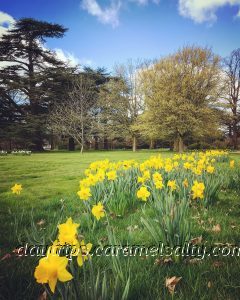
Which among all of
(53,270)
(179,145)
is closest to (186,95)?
(179,145)

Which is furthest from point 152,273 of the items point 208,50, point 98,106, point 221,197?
point 98,106

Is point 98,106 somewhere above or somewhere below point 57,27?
below

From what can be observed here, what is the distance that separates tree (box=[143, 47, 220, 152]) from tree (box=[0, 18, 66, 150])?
49.5 ft

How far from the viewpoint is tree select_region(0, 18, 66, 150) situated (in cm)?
3017

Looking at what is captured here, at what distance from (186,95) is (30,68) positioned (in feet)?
69.4

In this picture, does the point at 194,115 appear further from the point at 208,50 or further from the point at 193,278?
the point at 193,278

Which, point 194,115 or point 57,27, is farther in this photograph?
point 57,27

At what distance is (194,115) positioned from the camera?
21453 millimetres

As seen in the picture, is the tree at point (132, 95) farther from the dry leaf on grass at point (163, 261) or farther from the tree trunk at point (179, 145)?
the dry leaf on grass at point (163, 261)

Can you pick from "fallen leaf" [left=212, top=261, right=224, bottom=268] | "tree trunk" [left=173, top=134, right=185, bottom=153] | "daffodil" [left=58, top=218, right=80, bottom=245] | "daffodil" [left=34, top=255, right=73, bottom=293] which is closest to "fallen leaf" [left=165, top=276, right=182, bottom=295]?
"fallen leaf" [left=212, top=261, right=224, bottom=268]

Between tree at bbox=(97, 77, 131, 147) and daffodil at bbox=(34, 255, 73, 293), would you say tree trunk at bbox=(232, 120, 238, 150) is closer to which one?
tree at bbox=(97, 77, 131, 147)

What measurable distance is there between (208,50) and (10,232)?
2356 centimetres

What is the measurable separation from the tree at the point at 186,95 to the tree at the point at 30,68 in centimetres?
1509

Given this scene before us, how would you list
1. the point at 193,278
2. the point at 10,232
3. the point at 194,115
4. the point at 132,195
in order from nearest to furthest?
the point at 193,278 < the point at 10,232 < the point at 132,195 < the point at 194,115
